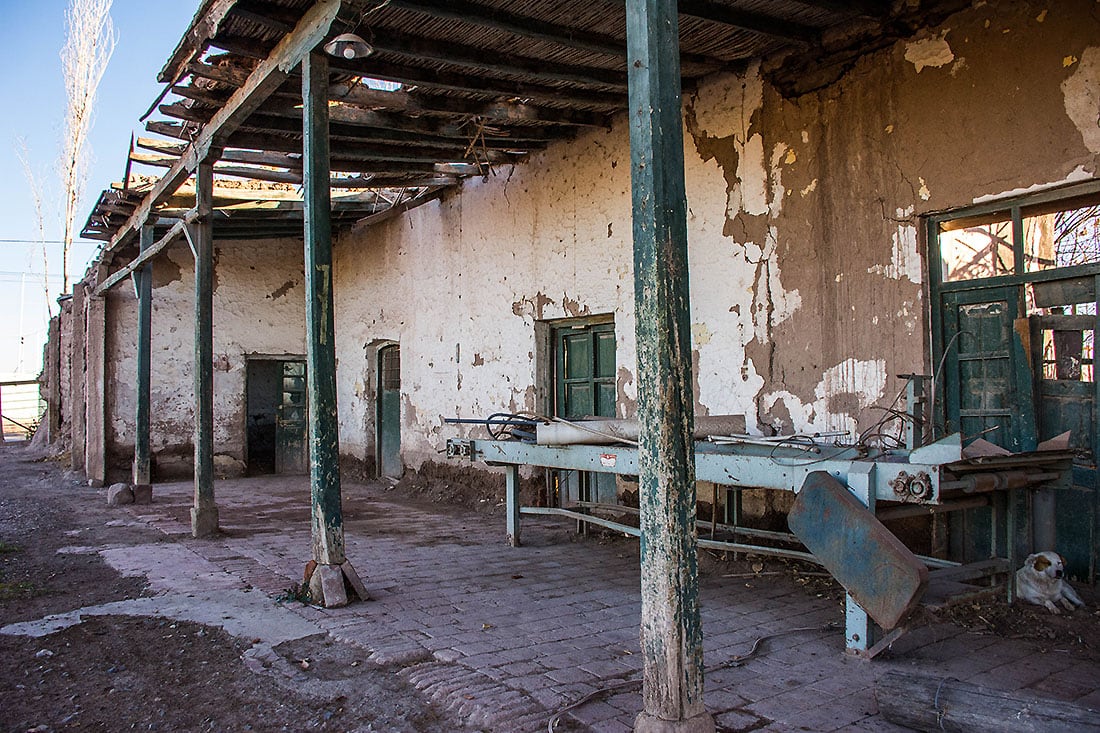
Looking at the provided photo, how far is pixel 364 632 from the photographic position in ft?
13.7

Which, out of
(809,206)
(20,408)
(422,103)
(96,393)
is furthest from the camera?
(20,408)

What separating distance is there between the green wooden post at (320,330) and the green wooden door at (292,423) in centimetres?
863

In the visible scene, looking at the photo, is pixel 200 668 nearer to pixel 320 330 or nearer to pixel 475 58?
pixel 320 330

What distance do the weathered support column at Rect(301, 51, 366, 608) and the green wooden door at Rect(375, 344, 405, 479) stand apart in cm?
644

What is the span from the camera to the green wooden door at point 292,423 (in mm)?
13250

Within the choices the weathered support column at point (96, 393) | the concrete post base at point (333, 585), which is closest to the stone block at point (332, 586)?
the concrete post base at point (333, 585)

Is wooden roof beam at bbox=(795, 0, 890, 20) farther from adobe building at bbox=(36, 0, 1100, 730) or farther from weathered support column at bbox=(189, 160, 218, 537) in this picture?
weathered support column at bbox=(189, 160, 218, 537)

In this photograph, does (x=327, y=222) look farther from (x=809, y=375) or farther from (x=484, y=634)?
(x=809, y=375)

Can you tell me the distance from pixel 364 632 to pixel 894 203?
4.27m

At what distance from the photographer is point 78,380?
1338cm

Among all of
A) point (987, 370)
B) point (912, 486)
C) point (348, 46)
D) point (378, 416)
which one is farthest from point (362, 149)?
point (912, 486)

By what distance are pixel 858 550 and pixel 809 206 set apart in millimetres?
3109

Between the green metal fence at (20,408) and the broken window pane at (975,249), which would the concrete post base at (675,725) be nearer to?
the broken window pane at (975,249)

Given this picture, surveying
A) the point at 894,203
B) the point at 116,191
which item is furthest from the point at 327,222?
the point at 116,191
